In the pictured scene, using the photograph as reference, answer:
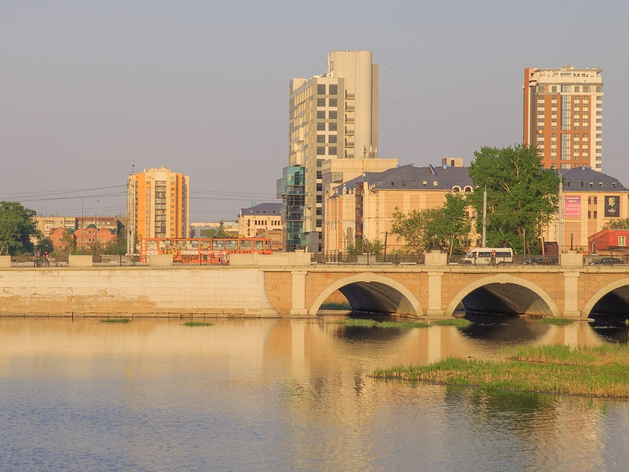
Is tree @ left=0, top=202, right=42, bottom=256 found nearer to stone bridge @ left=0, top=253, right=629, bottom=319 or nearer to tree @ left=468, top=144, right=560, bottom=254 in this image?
stone bridge @ left=0, top=253, right=629, bottom=319

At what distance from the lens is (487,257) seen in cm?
9125

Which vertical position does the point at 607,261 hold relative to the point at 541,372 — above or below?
above

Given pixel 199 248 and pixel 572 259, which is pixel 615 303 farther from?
pixel 199 248

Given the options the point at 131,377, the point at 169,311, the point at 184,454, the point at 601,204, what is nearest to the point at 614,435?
the point at 184,454

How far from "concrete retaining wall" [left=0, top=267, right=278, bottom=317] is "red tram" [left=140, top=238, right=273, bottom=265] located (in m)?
15.4

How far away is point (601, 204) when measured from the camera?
159 meters

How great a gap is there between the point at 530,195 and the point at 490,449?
228 ft

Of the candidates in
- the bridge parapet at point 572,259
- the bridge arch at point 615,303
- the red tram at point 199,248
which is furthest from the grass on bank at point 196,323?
the bridge arch at point 615,303

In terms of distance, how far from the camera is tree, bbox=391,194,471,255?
115562mm

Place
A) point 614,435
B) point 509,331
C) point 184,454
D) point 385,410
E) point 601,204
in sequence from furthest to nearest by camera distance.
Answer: point 601,204
point 509,331
point 385,410
point 614,435
point 184,454

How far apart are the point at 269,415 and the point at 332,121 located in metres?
144

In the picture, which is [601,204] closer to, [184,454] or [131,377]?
[131,377]

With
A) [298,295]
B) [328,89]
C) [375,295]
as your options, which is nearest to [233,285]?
[298,295]

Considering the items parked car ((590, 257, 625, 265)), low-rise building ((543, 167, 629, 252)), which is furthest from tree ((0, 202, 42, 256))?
parked car ((590, 257, 625, 265))
